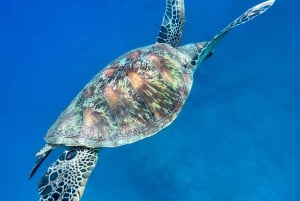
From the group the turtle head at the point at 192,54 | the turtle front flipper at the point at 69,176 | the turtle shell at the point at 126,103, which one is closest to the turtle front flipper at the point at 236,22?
the turtle head at the point at 192,54

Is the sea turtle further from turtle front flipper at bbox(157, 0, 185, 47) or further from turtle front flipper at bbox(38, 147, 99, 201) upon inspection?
turtle front flipper at bbox(157, 0, 185, 47)

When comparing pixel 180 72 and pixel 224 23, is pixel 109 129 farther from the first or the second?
pixel 224 23

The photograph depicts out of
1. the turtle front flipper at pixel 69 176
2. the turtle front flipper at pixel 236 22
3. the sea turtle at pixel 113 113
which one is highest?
the turtle front flipper at pixel 236 22

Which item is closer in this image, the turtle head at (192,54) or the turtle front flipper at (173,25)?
the turtle head at (192,54)

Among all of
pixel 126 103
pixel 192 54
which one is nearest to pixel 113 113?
pixel 126 103

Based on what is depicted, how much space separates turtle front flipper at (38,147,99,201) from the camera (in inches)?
122

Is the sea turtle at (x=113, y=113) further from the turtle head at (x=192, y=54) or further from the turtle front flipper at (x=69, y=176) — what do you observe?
the turtle head at (x=192, y=54)

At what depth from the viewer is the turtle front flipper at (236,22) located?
3.81 meters

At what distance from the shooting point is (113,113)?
136 inches

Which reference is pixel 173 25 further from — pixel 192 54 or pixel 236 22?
pixel 236 22

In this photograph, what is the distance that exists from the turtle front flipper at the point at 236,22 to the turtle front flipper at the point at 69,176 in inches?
62.2

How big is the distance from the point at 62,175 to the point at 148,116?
3.11ft

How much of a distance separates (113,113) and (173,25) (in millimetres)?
1876

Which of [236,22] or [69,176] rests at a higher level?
[236,22]
